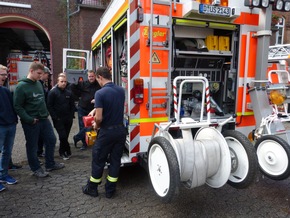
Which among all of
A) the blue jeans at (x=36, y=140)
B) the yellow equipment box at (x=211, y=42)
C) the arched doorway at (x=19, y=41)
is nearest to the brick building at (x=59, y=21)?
the arched doorway at (x=19, y=41)

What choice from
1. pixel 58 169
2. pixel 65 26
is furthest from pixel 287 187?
pixel 65 26

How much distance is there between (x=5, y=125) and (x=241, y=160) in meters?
A: 2.97

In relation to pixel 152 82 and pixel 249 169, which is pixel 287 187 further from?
pixel 152 82

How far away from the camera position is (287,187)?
3.29 m

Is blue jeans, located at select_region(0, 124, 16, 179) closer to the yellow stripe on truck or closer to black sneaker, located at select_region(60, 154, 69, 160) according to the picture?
black sneaker, located at select_region(60, 154, 69, 160)

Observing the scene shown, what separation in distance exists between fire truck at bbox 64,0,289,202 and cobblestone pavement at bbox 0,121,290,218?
399 millimetres

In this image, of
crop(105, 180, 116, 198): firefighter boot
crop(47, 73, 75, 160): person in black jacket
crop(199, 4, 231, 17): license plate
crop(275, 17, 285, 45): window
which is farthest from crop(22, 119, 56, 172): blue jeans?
crop(275, 17, 285, 45): window

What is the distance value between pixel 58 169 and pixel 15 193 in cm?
83

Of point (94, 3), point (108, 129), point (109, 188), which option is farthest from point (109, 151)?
point (94, 3)

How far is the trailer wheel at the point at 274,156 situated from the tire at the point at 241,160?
70 cm

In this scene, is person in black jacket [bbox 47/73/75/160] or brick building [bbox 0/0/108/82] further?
brick building [bbox 0/0/108/82]

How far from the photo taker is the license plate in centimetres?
286

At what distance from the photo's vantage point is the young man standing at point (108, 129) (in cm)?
273

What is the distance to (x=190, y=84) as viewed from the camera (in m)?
3.65
